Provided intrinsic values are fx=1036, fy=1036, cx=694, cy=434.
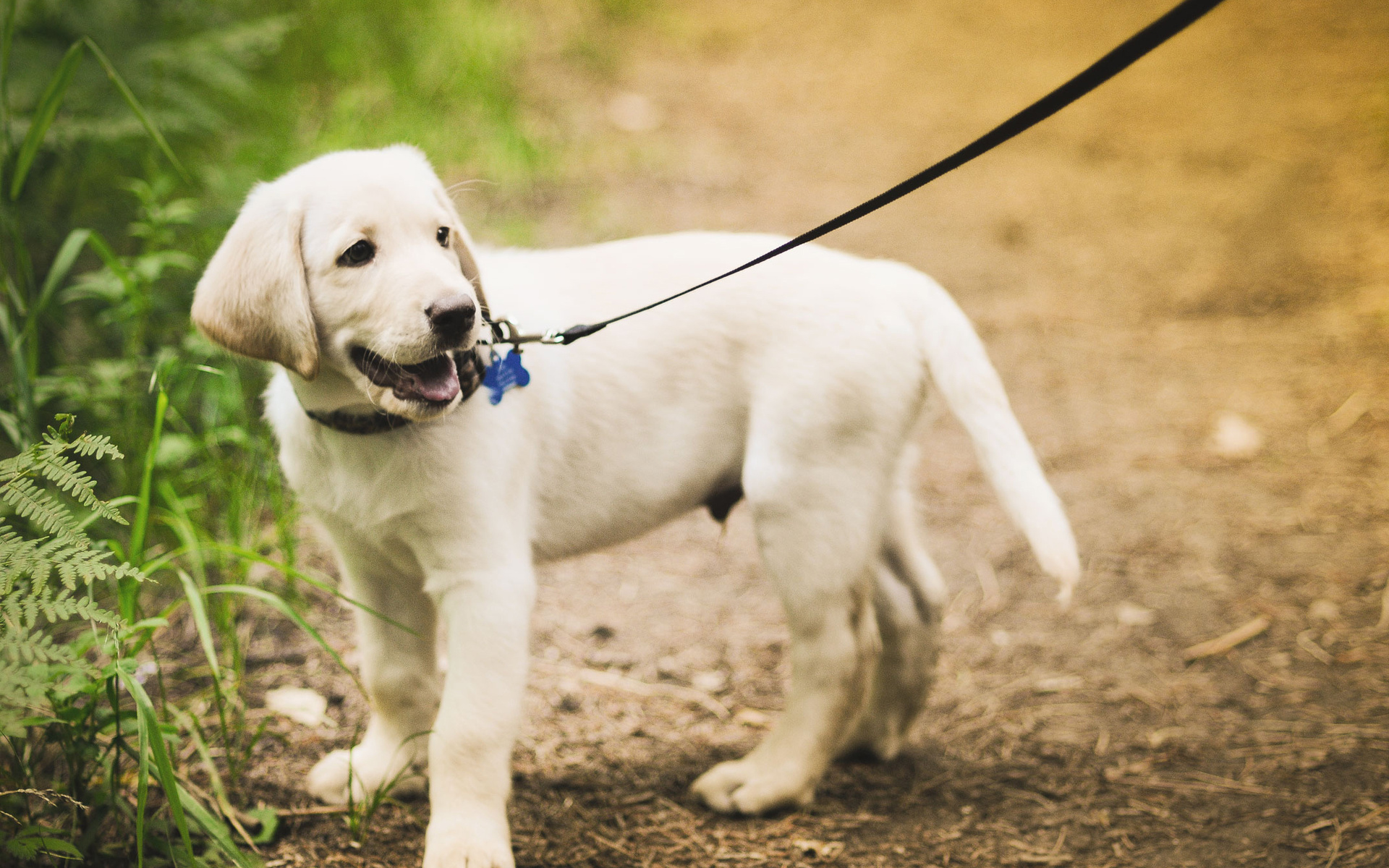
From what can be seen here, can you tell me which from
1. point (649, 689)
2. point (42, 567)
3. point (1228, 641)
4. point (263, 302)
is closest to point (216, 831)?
point (42, 567)

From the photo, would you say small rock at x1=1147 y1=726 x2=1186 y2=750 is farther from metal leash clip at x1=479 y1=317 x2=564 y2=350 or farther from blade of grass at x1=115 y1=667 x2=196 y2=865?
blade of grass at x1=115 y1=667 x2=196 y2=865

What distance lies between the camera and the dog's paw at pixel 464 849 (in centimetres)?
202

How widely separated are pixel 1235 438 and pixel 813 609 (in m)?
2.79

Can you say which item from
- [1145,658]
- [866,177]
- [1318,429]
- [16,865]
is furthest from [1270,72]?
[16,865]

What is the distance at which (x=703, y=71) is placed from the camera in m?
8.89

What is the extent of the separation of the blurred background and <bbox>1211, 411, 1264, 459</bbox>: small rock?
0.05ft

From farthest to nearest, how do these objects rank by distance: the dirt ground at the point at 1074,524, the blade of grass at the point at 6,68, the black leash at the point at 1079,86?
the dirt ground at the point at 1074,524
the blade of grass at the point at 6,68
the black leash at the point at 1079,86

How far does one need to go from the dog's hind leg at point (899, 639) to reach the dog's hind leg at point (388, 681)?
110 centimetres

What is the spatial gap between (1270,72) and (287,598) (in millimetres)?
8465

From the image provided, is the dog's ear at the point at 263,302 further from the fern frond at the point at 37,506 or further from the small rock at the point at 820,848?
the small rock at the point at 820,848

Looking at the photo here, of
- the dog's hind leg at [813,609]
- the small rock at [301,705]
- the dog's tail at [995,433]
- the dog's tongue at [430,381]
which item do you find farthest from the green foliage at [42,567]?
the dog's tail at [995,433]

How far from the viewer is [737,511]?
4.20 m

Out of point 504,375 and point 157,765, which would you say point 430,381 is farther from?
point 157,765

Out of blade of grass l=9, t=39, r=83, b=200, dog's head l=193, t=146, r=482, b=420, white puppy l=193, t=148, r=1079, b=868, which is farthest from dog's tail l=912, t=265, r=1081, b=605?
blade of grass l=9, t=39, r=83, b=200
